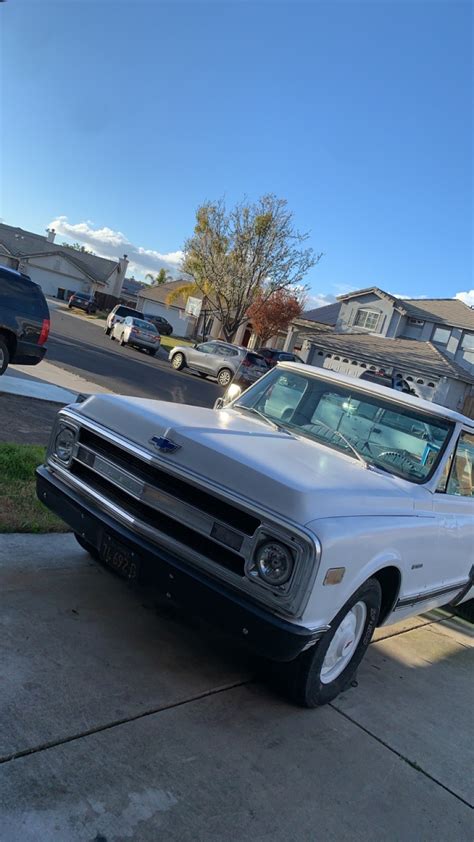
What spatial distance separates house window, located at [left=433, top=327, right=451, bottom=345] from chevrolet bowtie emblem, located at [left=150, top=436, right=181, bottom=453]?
3774 cm

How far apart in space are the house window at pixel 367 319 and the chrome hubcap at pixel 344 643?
3838cm

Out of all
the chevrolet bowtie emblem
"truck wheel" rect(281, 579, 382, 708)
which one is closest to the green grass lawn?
the chevrolet bowtie emblem

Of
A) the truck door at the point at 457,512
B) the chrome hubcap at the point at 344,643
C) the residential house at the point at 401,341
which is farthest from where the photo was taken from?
the residential house at the point at 401,341

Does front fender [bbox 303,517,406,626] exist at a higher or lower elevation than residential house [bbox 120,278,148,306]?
lower

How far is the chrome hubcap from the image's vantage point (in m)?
3.53

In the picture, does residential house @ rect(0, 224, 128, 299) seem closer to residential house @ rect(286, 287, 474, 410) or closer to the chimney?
the chimney

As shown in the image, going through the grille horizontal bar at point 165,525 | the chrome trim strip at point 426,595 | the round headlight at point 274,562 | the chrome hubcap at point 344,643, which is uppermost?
the round headlight at point 274,562

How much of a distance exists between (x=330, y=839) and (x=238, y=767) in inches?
18.8

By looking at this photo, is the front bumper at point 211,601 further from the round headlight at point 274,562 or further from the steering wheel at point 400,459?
the steering wheel at point 400,459

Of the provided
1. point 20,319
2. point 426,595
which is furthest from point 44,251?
point 426,595

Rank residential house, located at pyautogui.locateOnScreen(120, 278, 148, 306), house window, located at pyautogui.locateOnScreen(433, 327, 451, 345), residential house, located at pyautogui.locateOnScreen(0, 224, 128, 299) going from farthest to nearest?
residential house, located at pyautogui.locateOnScreen(120, 278, 148, 306)
residential house, located at pyautogui.locateOnScreen(0, 224, 128, 299)
house window, located at pyautogui.locateOnScreen(433, 327, 451, 345)

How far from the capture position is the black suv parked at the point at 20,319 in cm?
977

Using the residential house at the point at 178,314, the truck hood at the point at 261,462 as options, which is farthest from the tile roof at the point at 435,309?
the truck hood at the point at 261,462

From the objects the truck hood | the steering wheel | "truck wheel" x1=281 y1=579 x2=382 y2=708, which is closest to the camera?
the truck hood
